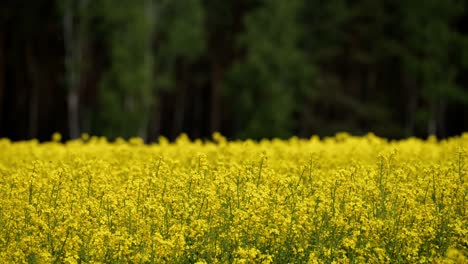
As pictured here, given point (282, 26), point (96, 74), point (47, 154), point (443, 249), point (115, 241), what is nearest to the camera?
point (115, 241)

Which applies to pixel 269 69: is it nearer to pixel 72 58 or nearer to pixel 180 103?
pixel 72 58

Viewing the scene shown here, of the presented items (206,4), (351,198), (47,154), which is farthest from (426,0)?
(351,198)

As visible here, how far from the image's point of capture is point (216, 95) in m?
37.1

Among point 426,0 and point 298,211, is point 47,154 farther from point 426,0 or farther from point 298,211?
point 426,0

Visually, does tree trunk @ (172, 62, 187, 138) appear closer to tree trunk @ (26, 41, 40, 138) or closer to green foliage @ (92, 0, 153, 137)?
tree trunk @ (26, 41, 40, 138)

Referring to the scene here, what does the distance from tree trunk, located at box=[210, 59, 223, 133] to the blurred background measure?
0.08m

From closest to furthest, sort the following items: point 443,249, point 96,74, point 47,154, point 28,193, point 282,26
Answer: point 443,249, point 28,193, point 47,154, point 282,26, point 96,74

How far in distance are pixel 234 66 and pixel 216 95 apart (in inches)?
244

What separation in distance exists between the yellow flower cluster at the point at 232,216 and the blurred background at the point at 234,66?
18748 millimetres

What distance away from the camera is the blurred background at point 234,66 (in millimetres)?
27547

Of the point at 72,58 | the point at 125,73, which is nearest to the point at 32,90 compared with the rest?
the point at 72,58

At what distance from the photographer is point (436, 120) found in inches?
1236

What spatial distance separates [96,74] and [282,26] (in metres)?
9.14

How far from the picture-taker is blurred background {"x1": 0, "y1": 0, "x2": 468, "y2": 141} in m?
27.5
